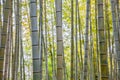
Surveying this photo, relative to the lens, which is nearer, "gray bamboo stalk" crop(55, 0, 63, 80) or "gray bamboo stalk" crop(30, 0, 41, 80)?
"gray bamboo stalk" crop(30, 0, 41, 80)

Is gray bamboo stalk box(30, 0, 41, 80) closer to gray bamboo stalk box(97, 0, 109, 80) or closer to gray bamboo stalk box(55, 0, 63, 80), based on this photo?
gray bamboo stalk box(55, 0, 63, 80)

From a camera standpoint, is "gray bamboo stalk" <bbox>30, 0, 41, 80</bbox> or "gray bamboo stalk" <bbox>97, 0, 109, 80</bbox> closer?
"gray bamboo stalk" <bbox>30, 0, 41, 80</bbox>

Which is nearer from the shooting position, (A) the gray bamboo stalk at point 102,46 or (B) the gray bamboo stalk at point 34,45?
(B) the gray bamboo stalk at point 34,45

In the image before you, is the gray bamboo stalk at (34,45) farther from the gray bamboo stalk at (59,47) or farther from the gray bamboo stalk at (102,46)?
the gray bamboo stalk at (102,46)

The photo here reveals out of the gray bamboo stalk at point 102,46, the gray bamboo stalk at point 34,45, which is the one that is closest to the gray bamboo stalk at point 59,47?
the gray bamboo stalk at point 34,45

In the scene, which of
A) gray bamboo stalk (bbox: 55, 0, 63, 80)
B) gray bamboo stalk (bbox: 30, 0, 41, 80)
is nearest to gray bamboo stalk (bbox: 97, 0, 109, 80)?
gray bamboo stalk (bbox: 55, 0, 63, 80)

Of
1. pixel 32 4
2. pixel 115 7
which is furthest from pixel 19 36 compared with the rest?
pixel 115 7

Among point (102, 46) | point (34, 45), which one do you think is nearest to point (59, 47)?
point (34, 45)

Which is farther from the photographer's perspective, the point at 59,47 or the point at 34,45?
the point at 59,47

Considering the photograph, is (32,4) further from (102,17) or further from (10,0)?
(102,17)

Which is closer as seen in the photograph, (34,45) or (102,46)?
(34,45)

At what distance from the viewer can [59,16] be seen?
2.27 metres

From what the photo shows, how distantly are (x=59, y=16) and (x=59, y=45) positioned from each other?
0.86ft

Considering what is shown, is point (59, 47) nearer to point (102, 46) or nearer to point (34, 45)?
point (34, 45)
